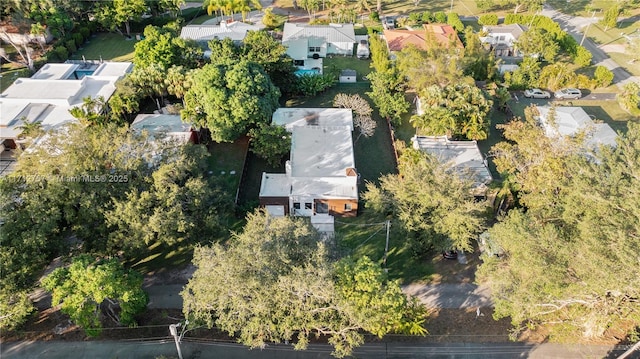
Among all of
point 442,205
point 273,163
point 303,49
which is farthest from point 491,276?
point 303,49

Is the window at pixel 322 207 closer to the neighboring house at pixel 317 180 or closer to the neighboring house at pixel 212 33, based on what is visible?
the neighboring house at pixel 317 180

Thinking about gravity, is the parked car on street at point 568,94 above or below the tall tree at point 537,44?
below

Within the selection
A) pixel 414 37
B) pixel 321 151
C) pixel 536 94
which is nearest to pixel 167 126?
pixel 321 151

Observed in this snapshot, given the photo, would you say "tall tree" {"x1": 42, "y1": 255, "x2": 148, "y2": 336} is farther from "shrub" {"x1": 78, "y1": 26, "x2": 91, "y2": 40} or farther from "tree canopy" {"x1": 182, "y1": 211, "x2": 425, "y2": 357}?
"shrub" {"x1": 78, "y1": 26, "x2": 91, "y2": 40}

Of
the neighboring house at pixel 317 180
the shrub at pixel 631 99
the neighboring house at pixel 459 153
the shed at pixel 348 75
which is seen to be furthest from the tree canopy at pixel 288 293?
the shrub at pixel 631 99

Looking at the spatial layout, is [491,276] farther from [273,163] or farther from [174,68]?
[174,68]

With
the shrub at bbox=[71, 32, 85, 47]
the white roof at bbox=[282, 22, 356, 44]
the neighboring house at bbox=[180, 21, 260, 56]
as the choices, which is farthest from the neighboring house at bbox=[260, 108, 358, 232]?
the shrub at bbox=[71, 32, 85, 47]
